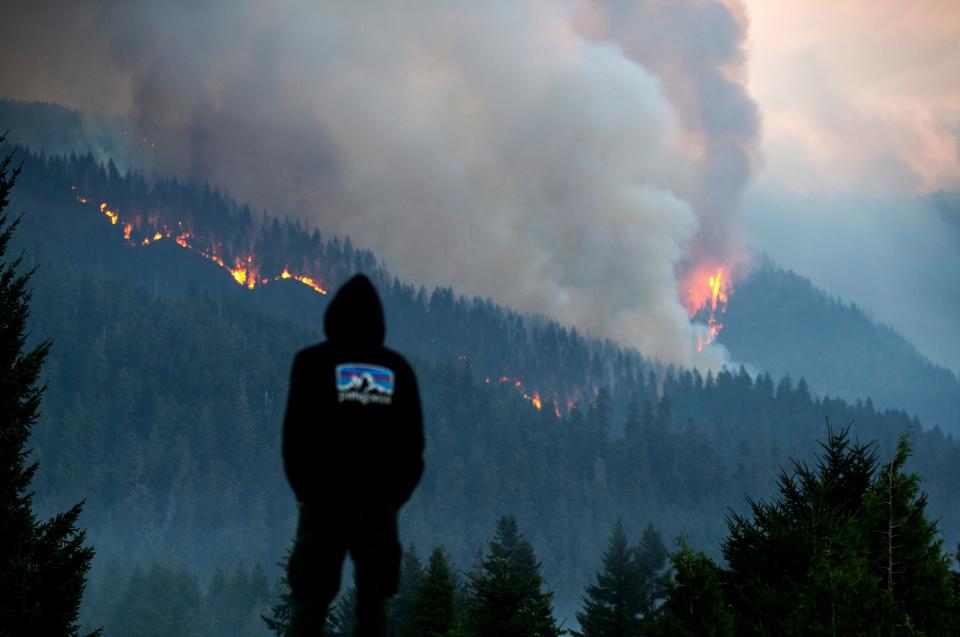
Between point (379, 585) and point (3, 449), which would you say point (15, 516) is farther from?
point (379, 585)

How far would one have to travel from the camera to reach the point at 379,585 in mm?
7484

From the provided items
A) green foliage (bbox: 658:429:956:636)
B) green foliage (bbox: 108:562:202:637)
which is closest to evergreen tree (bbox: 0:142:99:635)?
green foliage (bbox: 658:429:956:636)

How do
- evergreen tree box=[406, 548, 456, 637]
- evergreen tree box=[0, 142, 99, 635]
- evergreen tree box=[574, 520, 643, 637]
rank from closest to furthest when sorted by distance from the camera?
evergreen tree box=[0, 142, 99, 635]
evergreen tree box=[406, 548, 456, 637]
evergreen tree box=[574, 520, 643, 637]

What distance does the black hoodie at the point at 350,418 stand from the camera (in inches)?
295

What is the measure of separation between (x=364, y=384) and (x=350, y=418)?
0.28 m

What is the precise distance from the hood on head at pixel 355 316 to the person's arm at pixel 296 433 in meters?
0.38

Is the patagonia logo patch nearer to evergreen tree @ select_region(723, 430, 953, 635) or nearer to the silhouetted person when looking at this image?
the silhouetted person

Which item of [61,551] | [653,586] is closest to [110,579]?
[653,586]

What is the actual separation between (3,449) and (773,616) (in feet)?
57.2

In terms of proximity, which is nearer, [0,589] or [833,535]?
[0,589]

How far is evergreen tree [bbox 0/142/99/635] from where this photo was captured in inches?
735

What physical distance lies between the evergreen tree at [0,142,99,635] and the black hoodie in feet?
43.4

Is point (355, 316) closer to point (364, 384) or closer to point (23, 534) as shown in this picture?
point (364, 384)

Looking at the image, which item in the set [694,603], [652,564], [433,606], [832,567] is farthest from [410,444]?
[652,564]
